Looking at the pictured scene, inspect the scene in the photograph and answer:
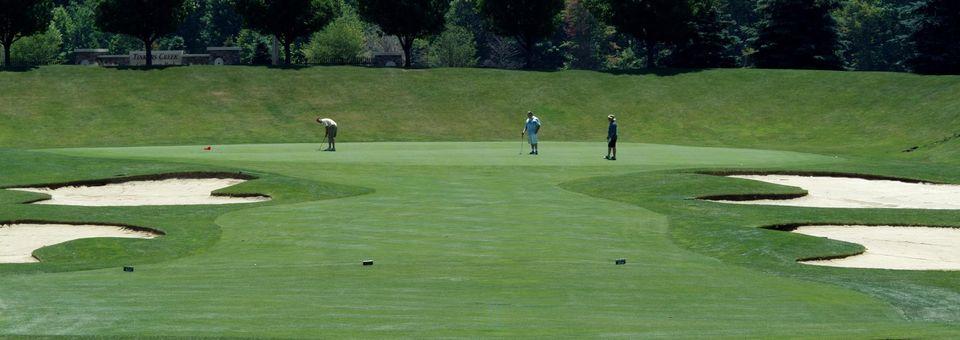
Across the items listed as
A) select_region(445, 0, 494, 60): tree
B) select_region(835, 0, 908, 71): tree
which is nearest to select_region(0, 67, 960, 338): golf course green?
select_region(835, 0, 908, 71): tree

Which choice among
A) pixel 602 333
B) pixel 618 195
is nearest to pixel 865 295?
pixel 602 333

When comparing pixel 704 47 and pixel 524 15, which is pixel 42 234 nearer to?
pixel 524 15

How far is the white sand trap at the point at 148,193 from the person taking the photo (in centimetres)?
4203

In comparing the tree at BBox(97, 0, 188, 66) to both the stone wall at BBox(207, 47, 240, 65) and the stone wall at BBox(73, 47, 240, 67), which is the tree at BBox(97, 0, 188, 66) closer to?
the stone wall at BBox(73, 47, 240, 67)

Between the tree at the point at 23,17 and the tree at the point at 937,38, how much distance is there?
66.9 metres

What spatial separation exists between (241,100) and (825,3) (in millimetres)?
48611

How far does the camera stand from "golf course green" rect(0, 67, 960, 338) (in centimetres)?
1742

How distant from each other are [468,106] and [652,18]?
20.5 m

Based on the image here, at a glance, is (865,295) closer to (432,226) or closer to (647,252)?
(647,252)

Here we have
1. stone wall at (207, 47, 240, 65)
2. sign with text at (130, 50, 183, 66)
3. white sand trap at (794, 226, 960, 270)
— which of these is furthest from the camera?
stone wall at (207, 47, 240, 65)

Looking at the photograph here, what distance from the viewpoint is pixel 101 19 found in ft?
340

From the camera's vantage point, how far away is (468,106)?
98.6 metres

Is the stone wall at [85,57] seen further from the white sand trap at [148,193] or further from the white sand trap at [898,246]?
the white sand trap at [898,246]

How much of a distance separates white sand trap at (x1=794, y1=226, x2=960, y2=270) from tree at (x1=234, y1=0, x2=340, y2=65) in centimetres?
7658
